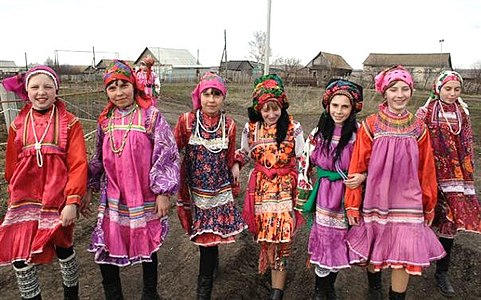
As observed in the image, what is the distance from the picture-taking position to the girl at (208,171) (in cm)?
278

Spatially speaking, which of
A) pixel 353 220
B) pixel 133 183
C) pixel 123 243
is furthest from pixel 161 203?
pixel 353 220

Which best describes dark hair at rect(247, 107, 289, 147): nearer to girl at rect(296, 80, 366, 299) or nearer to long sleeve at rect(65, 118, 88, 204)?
girl at rect(296, 80, 366, 299)

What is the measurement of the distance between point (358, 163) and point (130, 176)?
56.8 inches

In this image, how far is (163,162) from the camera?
2.50 metres

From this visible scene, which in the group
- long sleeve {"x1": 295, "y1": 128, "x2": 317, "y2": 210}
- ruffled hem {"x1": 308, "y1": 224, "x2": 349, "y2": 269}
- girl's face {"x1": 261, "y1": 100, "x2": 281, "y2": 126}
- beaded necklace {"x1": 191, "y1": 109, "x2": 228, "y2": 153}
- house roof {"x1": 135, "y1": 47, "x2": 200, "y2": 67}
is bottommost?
ruffled hem {"x1": 308, "y1": 224, "x2": 349, "y2": 269}

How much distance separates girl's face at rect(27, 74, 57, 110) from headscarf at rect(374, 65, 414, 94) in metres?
2.10

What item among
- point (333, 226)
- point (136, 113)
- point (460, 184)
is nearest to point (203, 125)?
point (136, 113)

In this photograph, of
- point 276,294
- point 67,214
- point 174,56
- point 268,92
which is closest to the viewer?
point 67,214

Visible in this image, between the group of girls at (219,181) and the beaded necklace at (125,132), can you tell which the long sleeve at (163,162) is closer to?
the group of girls at (219,181)

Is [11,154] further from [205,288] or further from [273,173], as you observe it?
[273,173]

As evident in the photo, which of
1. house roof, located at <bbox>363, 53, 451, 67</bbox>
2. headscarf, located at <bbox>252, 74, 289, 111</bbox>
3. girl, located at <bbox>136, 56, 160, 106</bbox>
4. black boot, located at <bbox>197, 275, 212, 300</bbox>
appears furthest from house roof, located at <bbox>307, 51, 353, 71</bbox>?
black boot, located at <bbox>197, 275, 212, 300</bbox>

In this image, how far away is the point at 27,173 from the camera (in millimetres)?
2434

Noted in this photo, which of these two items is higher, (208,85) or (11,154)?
(208,85)

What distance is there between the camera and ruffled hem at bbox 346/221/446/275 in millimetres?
2438
